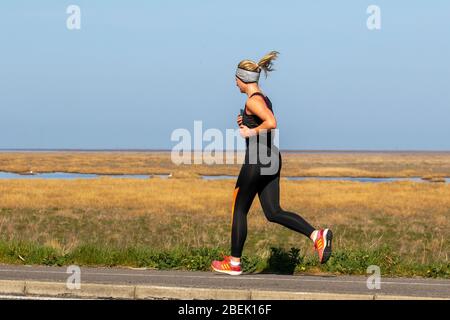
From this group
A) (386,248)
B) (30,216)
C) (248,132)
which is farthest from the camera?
(30,216)

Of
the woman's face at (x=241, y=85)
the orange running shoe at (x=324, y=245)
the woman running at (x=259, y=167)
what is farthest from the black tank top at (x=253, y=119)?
the orange running shoe at (x=324, y=245)

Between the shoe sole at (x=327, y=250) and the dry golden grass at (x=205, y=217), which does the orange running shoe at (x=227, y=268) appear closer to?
the shoe sole at (x=327, y=250)

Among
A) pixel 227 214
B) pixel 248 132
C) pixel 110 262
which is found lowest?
pixel 227 214

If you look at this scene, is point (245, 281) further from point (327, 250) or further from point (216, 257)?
point (216, 257)

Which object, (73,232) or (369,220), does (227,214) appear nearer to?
(369,220)

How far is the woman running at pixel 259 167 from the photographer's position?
7.99m

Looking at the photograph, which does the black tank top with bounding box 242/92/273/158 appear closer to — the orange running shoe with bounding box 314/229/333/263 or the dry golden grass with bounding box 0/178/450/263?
the orange running shoe with bounding box 314/229/333/263

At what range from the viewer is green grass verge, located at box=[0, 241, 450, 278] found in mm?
9102

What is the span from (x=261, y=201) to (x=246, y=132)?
0.78 m

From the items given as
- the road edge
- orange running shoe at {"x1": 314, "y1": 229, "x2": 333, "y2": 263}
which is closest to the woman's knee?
orange running shoe at {"x1": 314, "y1": 229, "x2": 333, "y2": 263}
